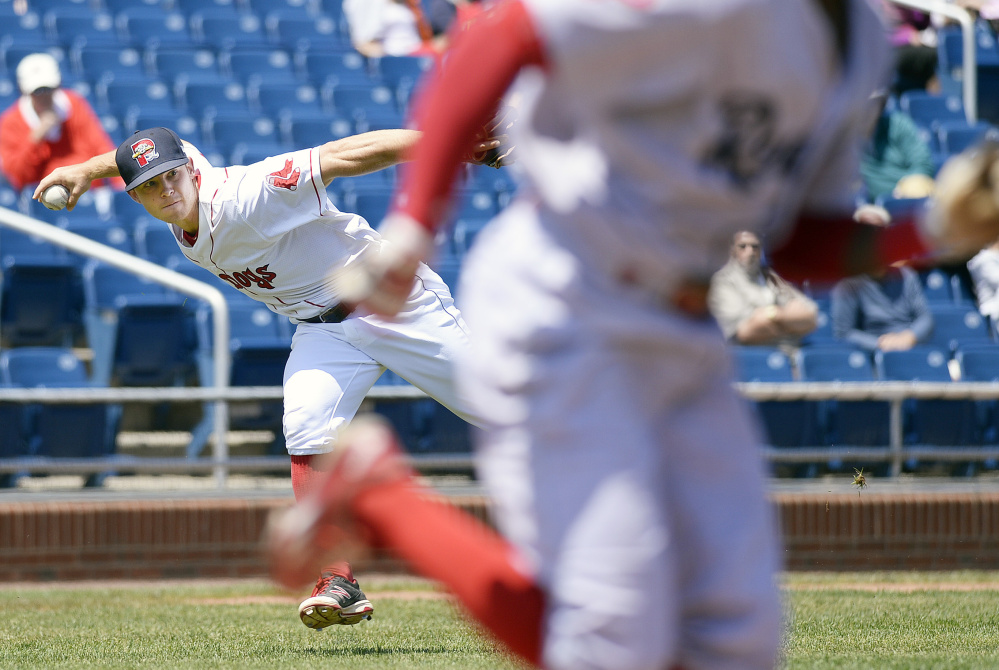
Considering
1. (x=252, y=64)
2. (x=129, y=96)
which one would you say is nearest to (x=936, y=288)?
(x=252, y=64)

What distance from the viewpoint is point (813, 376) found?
8.39 m

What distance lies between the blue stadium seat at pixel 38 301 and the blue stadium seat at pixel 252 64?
15.2 feet

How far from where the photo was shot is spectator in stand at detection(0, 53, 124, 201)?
9.52 meters

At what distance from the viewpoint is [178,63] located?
12.5 metres

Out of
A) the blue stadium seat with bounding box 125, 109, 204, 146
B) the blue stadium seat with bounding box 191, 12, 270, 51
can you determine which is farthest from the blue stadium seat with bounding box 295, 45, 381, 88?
the blue stadium seat with bounding box 125, 109, 204, 146

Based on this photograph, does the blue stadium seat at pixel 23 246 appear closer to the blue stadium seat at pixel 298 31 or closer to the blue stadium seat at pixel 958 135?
the blue stadium seat at pixel 298 31

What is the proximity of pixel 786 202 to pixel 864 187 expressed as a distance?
29.0 ft

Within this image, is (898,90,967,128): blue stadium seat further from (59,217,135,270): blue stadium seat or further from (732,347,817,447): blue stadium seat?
(59,217,135,270): blue stadium seat

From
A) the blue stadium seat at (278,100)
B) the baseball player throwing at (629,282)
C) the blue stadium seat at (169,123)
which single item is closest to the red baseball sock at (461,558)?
the baseball player throwing at (629,282)

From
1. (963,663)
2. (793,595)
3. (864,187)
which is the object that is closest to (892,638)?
(963,663)

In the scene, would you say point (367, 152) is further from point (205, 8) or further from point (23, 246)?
point (205, 8)

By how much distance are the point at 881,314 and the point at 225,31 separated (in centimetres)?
738

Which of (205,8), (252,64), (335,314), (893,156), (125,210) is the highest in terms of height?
(205,8)

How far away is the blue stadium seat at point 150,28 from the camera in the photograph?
1286 cm
